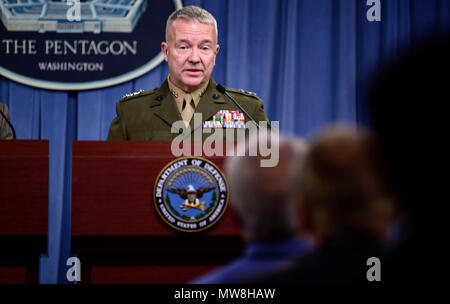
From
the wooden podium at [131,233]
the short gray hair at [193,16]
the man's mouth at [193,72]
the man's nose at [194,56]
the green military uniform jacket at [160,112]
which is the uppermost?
the short gray hair at [193,16]

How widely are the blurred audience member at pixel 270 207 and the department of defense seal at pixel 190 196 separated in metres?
0.69

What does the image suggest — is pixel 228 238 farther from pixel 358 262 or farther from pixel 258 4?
pixel 258 4

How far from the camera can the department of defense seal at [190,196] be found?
5.08 ft

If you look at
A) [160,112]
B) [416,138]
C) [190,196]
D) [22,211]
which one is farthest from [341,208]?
[160,112]

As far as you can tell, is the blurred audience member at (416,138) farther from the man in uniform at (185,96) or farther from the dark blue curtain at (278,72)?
the dark blue curtain at (278,72)

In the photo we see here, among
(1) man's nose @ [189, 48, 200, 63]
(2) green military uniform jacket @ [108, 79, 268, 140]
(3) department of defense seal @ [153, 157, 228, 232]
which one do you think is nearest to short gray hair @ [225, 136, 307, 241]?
(3) department of defense seal @ [153, 157, 228, 232]

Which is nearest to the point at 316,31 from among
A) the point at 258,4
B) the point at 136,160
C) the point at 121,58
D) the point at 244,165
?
the point at 258,4

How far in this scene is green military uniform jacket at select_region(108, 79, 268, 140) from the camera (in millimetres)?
2367

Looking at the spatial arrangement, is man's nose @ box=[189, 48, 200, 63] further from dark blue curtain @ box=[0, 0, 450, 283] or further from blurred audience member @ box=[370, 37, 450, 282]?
blurred audience member @ box=[370, 37, 450, 282]

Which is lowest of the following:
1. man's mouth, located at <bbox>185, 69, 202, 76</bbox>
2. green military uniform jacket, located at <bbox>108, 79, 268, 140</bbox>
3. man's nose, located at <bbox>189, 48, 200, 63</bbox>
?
green military uniform jacket, located at <bbox>108, 79, 268, 140</bbox>

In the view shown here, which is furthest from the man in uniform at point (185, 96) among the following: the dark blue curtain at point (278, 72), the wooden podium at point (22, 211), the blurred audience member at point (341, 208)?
the blurred audience member at point (341, 208)

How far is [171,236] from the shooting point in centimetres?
156

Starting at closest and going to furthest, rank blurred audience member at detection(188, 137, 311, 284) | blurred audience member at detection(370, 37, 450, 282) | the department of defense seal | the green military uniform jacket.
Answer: blurred audience member at detection(370, 37, 450, 282) < blurred audience member at detection(188, 137, 311, 284) < the department of defense seal < the green military uniform jacket

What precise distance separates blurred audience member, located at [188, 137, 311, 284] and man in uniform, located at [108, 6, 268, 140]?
1.50m
